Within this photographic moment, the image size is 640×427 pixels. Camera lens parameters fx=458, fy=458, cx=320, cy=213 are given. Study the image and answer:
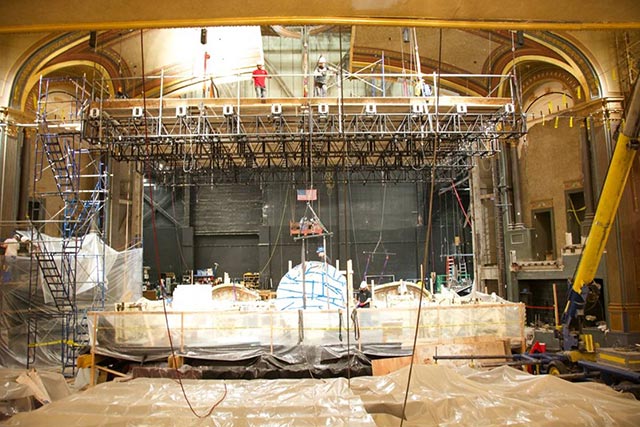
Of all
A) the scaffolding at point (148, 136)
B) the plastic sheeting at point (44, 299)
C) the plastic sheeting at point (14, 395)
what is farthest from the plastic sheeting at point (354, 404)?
the plastic sheeting at point (44, 299)

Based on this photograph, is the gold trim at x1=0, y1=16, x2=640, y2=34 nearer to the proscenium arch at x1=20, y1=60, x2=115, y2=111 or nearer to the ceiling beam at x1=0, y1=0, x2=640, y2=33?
the ceiling beam at x1=0, y1=0, x2=640, y2=33

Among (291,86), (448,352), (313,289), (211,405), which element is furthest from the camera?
(291,86)

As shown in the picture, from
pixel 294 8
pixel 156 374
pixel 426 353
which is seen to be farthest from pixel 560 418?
pixel 156 374

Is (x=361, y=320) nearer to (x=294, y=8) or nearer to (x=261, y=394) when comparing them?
(x=261, y=394)

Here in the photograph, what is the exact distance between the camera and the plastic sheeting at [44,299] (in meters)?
9.94

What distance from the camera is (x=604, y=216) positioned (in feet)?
23.3

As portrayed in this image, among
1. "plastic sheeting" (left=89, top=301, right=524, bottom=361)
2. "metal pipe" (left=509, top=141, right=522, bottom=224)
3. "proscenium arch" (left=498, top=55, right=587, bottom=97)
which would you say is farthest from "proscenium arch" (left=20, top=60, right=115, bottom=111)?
"metal pipe" (left=509, top=141, right=522, bottom=224)

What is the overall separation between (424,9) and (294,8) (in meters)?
0.83

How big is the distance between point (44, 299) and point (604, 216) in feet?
37.5

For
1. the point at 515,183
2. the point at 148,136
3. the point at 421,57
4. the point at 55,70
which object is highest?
the point at 421,57

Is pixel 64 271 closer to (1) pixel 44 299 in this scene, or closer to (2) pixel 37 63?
(1) pixel 44 299

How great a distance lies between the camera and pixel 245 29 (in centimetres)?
1515

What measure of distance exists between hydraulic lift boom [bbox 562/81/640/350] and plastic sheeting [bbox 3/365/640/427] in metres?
2.76

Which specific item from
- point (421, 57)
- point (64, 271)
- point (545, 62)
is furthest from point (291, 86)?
point (64, 271)
